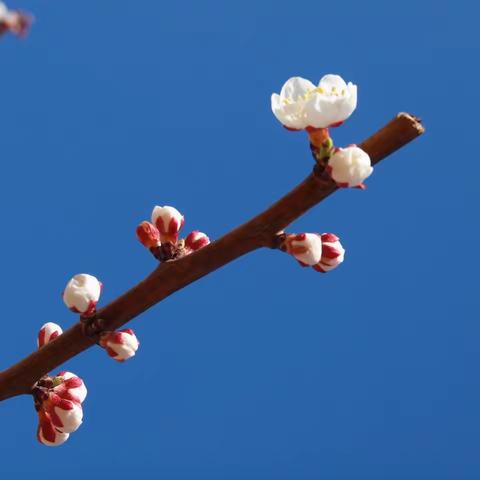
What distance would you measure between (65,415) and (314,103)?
0.31 meters

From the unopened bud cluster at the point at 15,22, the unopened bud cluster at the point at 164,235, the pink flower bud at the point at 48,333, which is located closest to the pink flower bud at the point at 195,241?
the unopened bud cluster at the point at 164,235

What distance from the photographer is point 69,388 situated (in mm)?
625

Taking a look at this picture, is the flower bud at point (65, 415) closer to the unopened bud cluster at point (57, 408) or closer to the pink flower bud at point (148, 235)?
the unopened bud cluster at point (57, 408)

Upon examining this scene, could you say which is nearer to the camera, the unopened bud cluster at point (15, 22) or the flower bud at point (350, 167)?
the unopened bud cluster at point (15, 22)

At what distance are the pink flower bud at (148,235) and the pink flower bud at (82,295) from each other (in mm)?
48

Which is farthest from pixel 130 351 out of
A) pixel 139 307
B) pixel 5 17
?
pixel 5 17

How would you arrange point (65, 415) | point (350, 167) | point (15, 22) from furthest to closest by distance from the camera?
1. point (65, 415)
2. point (350, 167)
3. point (15, 22)

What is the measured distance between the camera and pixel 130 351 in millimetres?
571

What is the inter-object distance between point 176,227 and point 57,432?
0.61ft

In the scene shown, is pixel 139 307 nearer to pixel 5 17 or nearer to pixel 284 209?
pixel 284 209

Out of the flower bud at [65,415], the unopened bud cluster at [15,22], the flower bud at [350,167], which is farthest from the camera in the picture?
the flower bud at [65,415]

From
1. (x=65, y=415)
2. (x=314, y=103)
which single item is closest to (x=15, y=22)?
(x=314, y=103)

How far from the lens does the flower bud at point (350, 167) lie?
496 mm

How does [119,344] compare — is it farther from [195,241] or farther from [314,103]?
[314,103]
